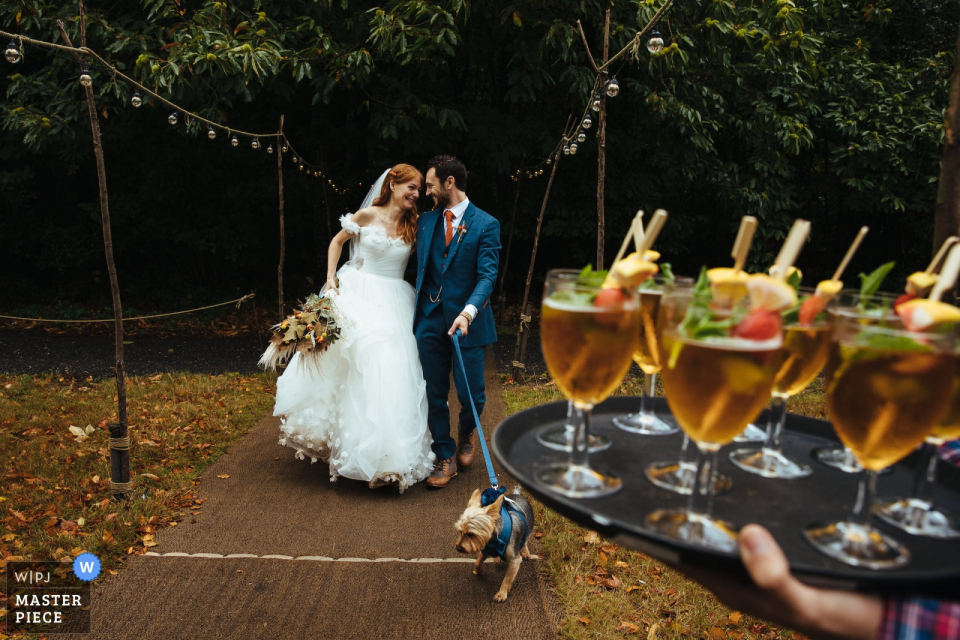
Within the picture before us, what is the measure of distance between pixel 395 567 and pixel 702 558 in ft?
9.14

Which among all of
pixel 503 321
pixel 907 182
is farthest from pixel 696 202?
pixel 503 321

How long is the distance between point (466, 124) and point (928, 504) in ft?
30.3

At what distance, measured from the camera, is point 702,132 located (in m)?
9.01

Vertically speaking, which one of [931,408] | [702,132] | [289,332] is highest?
[702,132]

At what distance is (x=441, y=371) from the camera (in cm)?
429

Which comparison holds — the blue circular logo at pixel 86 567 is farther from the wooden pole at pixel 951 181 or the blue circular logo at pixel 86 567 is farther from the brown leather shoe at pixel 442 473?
the wooden pole at pixel 951 181

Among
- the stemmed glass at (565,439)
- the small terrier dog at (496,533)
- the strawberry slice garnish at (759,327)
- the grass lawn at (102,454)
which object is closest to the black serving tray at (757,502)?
the stemmed glass at (565,439)

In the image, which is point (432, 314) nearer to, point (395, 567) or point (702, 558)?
point (395, 567)

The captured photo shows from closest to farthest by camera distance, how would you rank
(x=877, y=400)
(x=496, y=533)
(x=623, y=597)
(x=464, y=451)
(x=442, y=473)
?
(x=877, y=400)
(x=496, y=533)
(x=623, y=597)
(x=442, y=473)
(x=464, y=451)

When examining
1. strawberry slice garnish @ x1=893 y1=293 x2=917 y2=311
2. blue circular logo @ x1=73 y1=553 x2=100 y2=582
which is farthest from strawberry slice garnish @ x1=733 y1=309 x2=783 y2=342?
blue circular logo @ x1=73 y1=553 x2=100 y2=582

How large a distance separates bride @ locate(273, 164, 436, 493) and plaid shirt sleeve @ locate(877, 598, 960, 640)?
3371mm

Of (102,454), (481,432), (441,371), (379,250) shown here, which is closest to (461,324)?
(441,371)

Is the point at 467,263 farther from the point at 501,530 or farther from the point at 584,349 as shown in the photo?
the point at 584,349

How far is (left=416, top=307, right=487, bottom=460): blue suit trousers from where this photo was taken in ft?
13.7
